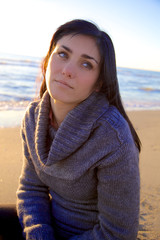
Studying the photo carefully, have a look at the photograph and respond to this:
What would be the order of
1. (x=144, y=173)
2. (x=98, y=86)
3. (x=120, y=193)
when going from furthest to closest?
(x=144, y=173) → (x=98, y=86) → (x=120, y=193)

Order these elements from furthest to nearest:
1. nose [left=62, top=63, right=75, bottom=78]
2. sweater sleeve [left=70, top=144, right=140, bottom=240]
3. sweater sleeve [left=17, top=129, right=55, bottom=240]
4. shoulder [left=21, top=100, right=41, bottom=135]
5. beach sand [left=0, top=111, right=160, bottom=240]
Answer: beach sand [left=0, top=111, right=160, bottom=240]
shoulder [left=21, top=100, right=41, bottom=135]
sweater sleeve [left=17, top=129, right=55, bottom=240]
nose [left=62, top=63, right=75, bottom=78]
sweater sleeve [left=70, top=144, right=140, bottom=240]

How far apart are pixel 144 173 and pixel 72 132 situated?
7.38 feet

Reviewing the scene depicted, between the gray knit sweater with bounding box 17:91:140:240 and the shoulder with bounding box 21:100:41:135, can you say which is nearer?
the gray knit sweater with bounding box 17:91:140:240

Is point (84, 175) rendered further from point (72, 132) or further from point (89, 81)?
point (89, 81)

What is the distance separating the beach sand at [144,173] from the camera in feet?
8.29

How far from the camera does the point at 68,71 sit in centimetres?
152

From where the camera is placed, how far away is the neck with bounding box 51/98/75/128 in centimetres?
172

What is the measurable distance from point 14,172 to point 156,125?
13.1 feet

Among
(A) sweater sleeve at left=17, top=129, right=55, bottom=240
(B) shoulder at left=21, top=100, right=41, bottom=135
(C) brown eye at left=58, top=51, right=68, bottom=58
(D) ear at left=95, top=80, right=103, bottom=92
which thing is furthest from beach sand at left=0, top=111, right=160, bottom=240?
(C) brown eye at left=58, top=51, right=68, bottom=58

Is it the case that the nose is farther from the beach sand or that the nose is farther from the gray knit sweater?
the beach sand

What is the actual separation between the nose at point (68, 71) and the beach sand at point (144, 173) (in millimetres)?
1689

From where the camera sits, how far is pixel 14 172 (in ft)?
10.9

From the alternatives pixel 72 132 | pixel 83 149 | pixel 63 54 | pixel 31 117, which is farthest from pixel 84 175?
pixel 63 54

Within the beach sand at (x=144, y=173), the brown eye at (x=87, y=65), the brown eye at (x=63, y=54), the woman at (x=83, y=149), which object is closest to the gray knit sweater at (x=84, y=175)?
the woman at (x=83, y=149)
